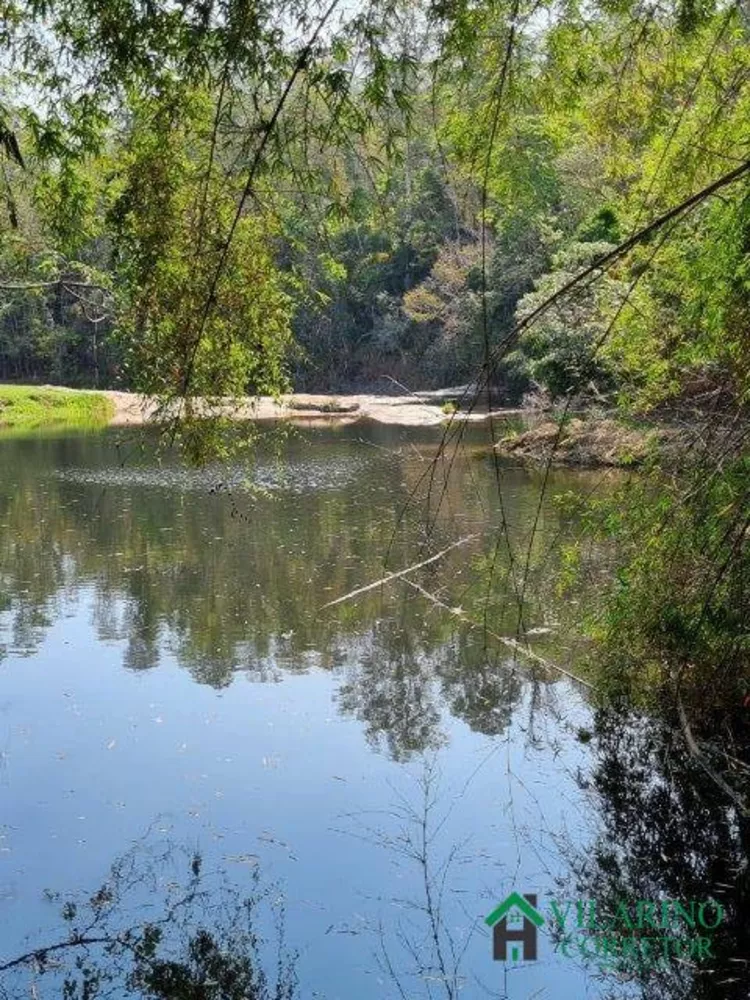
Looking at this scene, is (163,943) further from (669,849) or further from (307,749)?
(669,849)

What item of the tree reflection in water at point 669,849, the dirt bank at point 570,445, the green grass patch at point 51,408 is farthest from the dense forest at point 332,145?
the green grass patch at point 51,408

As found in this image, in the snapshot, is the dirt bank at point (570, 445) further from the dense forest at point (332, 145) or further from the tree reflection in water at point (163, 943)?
the tree reflection in water at point (163, 943)

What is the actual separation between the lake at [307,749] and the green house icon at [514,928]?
45 millimetres

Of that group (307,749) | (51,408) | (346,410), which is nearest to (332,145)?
(307,749)

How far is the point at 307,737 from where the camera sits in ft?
19.0

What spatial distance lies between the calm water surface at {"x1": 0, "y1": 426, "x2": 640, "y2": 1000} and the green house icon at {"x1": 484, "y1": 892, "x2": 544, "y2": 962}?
47 millimetres

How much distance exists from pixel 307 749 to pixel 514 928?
6.56ft

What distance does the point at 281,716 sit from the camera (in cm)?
610

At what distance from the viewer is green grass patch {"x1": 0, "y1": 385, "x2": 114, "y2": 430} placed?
80.9ft

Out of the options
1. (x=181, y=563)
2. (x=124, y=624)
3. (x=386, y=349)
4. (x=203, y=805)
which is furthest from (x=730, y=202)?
(x=386, y=349)

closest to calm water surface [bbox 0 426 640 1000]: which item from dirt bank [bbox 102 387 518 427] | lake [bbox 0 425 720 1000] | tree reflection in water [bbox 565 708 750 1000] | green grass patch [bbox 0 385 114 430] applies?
lake [bbox 0 425 720 1000]

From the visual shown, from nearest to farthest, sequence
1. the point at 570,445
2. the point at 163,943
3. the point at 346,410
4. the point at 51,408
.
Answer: the point at 163,943 → the point at 570,445 → the point at 346,410 → the point at 51,408

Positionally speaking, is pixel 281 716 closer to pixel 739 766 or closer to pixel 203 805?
pixel 203 805

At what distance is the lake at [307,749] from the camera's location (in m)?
3.86
